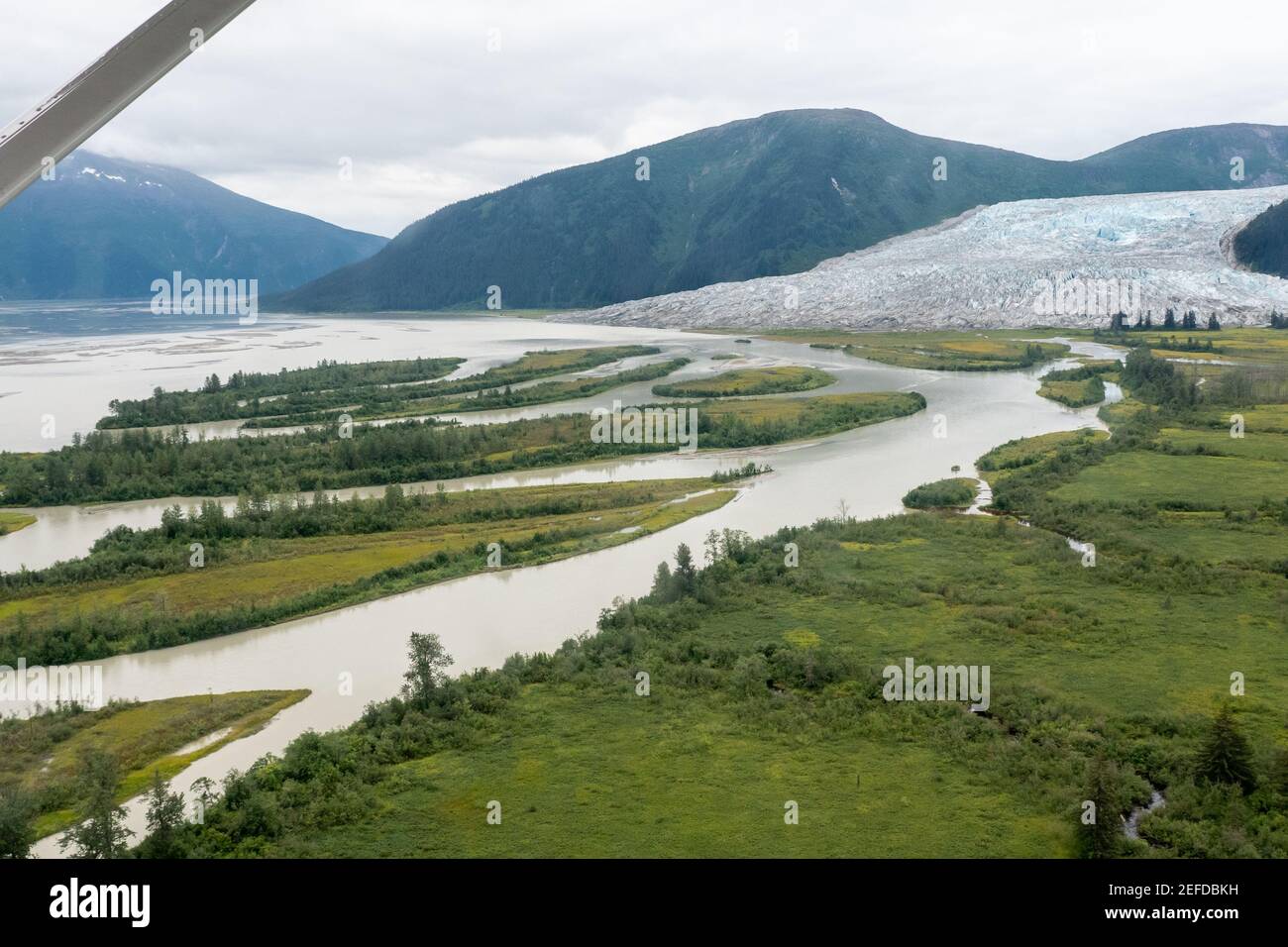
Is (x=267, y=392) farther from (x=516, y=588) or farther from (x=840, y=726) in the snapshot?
(x=840, y=726)

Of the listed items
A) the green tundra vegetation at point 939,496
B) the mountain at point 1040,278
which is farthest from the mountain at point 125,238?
the mountain at point 1040,278

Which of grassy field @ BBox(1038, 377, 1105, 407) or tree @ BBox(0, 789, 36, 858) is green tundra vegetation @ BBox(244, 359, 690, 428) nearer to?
grassy field @ BBox(1038, 377, 1105, 407)

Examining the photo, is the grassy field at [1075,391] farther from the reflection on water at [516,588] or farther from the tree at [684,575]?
the tree at [684,575]

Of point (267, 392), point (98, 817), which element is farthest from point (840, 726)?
point (267, 392)

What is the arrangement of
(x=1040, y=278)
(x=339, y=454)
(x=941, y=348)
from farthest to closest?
(x=1040, y=278)
(x=941, y=348)
(x=339, y=454)

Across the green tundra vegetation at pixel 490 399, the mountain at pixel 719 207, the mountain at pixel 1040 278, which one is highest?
the mountain at pixel 719 207

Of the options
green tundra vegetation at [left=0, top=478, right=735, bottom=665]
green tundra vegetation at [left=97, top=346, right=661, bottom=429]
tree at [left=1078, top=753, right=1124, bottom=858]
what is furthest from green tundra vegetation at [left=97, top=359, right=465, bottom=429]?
tree at [left=1078, top=753, right=1124, bottom=858]
